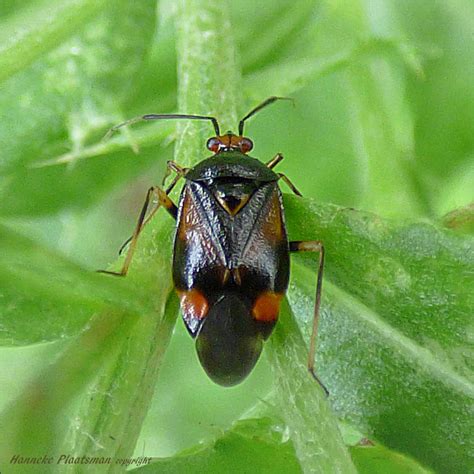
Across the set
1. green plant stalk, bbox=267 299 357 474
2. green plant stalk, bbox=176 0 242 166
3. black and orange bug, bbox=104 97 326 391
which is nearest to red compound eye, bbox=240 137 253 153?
black and orange bug, bbox=104 97 326 391

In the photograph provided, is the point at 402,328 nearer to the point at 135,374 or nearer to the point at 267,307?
the point at 267,307

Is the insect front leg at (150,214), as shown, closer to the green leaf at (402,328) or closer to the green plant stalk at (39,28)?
the green leaf at (402,328)

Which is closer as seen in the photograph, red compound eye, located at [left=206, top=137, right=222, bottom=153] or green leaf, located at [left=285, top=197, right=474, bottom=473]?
green leaf, located at [left=285, top=197, right=474, bottom=473]

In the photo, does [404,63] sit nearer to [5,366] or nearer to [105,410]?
[5,366]

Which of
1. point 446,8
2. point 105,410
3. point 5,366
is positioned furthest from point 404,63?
point 105,410

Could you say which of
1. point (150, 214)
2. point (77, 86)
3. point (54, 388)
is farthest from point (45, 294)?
point (77, 86)

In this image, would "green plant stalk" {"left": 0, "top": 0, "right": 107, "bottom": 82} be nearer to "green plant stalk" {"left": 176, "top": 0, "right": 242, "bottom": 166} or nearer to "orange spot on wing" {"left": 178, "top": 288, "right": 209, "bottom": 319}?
"green plant stalk" {"left": 176, "top": 0, "right": 242, "bottom": 166}
